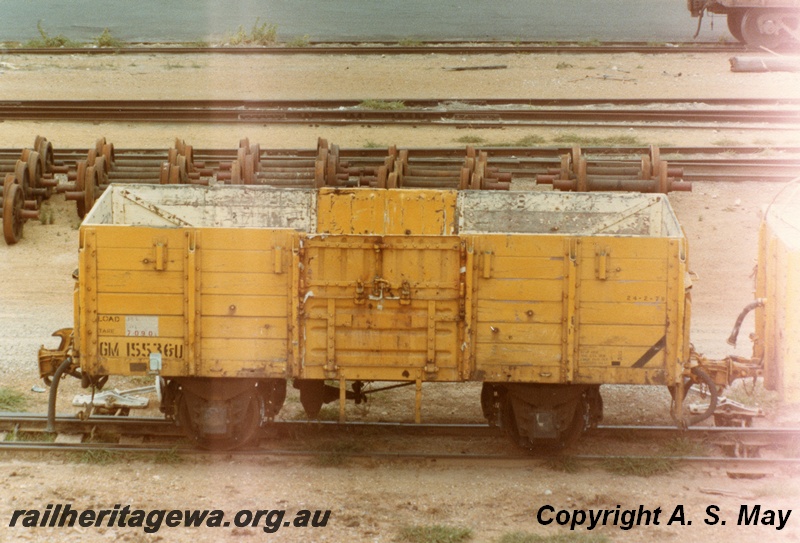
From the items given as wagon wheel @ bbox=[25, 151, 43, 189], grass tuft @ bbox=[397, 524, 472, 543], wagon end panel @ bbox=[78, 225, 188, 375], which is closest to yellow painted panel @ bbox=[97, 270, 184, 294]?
wagon end panel @ bbox=[78, 225, 188, 375]

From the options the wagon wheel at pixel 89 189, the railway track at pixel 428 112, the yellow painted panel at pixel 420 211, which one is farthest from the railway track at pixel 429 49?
the yellow painted panel at pixel 420 211

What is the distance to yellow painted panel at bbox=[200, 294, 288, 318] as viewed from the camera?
10.3 m

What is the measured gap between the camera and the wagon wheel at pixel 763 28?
32094 mm

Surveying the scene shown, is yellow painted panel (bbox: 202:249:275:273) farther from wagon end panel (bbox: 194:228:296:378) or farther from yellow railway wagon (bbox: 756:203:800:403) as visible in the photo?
yellow railway wagon (bbox: 756:203:800:403)

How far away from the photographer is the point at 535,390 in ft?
34.8

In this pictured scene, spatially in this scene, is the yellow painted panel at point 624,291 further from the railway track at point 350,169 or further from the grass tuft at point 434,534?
the railway track at point 350,169

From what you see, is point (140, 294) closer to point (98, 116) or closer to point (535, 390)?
point (535, 390)

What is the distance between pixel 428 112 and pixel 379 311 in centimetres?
1566

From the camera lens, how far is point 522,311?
10.4 meters

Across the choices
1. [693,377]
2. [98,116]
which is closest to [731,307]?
[693,377]

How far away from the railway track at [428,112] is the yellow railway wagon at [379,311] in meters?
14.8

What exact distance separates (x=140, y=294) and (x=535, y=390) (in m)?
3.71

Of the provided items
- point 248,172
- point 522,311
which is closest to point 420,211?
point 522,311

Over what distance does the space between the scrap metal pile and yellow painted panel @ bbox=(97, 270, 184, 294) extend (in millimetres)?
7193
